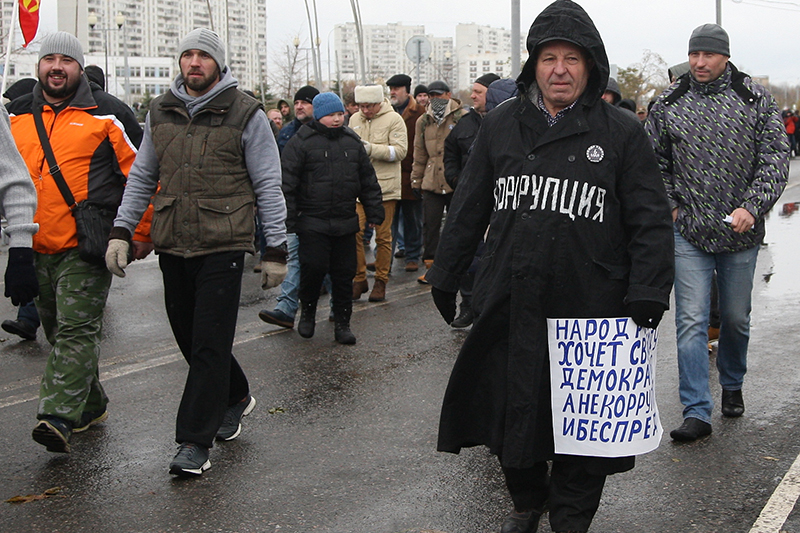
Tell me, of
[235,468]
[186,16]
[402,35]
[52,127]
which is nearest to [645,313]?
[235,468]

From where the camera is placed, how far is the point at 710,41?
498cm

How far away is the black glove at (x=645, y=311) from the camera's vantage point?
3410 mm

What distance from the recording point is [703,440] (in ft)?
16.1

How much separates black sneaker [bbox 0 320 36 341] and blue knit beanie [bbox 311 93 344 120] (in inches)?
109

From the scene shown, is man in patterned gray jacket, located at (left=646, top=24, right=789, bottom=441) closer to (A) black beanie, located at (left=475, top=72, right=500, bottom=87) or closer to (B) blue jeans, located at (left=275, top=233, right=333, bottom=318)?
(B) blue jeans, located at (left=275, top=233, right=333, bottom=318)

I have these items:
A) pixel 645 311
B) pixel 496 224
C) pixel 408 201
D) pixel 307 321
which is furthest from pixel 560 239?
Answer: pixel 408 201

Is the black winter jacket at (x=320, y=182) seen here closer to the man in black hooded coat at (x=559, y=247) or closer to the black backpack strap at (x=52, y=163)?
the black backpack strap at (x=52, y=163)

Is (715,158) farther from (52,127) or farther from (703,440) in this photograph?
(52,127)

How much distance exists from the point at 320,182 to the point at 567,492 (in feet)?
14.4

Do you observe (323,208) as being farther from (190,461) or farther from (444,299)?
(444,299)

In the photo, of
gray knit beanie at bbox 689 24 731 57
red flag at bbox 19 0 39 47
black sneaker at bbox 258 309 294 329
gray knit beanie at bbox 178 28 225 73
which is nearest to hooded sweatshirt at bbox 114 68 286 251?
gray knit beanie at bbox 178 28 225 73

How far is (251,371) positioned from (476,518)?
2880 millimetres

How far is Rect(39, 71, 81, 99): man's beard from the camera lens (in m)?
4.97

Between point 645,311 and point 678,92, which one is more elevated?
point 678,92
